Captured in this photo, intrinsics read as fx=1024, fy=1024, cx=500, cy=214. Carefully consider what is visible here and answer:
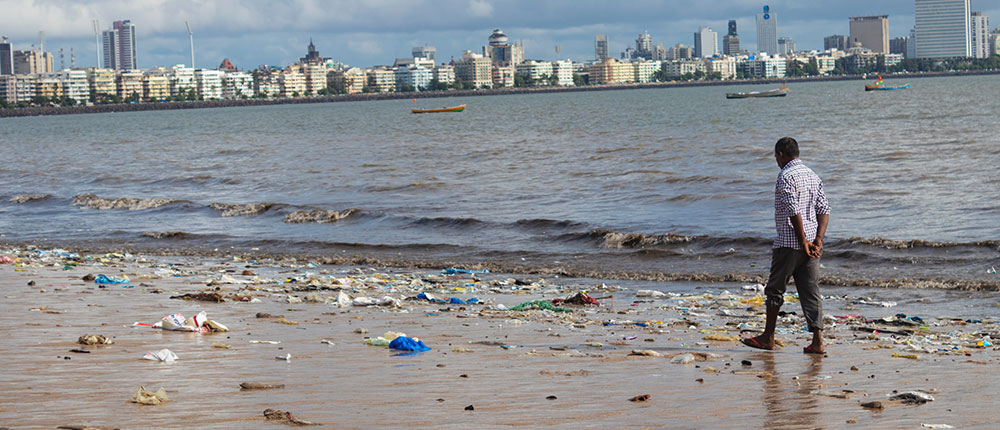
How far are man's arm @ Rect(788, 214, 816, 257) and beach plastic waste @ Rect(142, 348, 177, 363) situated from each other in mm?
4969

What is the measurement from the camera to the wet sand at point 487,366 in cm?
Answer: 624

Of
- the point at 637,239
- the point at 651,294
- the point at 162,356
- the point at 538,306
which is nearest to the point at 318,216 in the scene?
the point at 637,239

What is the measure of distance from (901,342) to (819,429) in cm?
337

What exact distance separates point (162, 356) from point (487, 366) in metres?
2.49

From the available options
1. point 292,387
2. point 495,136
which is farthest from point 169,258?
point 495,136

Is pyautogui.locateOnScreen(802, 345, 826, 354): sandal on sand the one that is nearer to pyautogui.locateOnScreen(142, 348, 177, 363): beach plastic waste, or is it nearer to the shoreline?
pyautogui.locateOnScreen(142, 348, 177, 363): beach plastic waste

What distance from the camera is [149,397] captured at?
252 inches

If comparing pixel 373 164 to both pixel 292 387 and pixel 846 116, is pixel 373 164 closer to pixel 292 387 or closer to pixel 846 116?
pixel 292 387

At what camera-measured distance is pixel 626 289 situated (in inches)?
536

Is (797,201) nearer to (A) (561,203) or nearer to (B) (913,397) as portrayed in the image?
(B) (913,397)

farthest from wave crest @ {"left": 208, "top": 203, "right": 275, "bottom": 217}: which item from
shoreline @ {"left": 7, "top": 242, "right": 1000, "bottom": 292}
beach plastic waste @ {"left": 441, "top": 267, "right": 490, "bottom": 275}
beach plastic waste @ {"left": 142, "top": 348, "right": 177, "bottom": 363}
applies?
beach plastic waste @ {"left": 142, "top": 348, "right": 177, "bottom": 363}

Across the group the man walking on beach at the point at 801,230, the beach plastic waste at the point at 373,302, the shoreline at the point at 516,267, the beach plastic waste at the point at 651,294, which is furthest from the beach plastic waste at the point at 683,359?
the shoreline at the point at 516,267

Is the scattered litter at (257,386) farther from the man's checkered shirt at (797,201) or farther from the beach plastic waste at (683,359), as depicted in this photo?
the man's checkered shirt at (797,201)

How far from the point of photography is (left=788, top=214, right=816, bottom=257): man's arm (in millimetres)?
8141
